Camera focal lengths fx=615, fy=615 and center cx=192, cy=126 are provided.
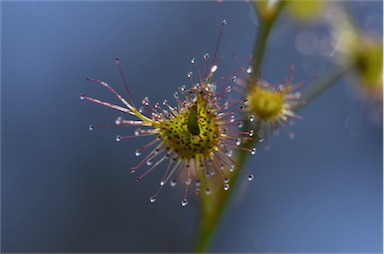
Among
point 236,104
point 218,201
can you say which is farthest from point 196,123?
point 218,201

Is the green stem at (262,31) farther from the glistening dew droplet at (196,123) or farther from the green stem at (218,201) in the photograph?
the glistening dew droplet at (196,123)

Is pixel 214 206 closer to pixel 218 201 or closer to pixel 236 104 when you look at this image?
pixel 218 201

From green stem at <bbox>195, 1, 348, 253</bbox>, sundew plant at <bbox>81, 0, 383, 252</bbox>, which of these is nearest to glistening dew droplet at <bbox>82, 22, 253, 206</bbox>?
sundew plant at <bbox>81, 0, 383, 252</bbox>

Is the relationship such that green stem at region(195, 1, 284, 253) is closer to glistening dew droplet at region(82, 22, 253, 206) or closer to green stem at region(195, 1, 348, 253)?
green stem at region(195, 1, 348, 253)

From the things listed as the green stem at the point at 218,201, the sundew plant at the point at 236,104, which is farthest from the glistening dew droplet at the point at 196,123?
the green stem at the point at 218,201

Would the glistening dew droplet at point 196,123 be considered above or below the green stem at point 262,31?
below

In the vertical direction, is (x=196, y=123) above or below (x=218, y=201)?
below

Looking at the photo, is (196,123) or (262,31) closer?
(196,123)

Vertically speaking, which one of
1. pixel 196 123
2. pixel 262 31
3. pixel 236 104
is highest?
pixel 262 31
